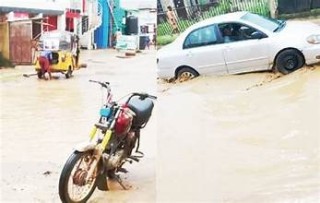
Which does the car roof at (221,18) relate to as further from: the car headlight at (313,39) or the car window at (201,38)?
the car headlight at (313,39)

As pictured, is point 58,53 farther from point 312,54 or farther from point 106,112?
point 312,54

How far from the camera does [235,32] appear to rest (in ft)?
7.88

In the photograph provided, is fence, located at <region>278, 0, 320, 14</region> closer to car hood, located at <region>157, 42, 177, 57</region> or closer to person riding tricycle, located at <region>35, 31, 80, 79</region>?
car hood, located at <region>157, 42, 177, 57</region>

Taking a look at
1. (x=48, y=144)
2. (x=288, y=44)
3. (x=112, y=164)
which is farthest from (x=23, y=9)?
(x=288, y=44)

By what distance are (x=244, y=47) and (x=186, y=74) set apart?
289 millimetres

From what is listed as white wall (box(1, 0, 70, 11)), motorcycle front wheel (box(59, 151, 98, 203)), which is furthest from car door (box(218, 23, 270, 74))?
white wall (box(1, 0, 70, 11))

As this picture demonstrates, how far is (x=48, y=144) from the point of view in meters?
2.96

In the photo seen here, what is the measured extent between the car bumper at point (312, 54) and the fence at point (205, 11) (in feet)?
0.76

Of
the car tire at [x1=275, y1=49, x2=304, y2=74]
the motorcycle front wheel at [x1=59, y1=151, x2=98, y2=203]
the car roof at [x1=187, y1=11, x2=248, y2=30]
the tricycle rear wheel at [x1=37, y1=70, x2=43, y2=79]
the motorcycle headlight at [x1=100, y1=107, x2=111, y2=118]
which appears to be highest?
the car roof at [x1=187, y1=11, x2=248, y2=30]

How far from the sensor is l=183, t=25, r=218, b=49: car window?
2.41 meters

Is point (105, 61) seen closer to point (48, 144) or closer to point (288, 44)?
point (48, 144)

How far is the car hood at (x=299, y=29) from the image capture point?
234cm

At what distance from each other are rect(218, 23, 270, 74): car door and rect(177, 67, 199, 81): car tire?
16 cm

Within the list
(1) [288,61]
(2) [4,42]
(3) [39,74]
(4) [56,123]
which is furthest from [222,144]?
(2) [4,42]
